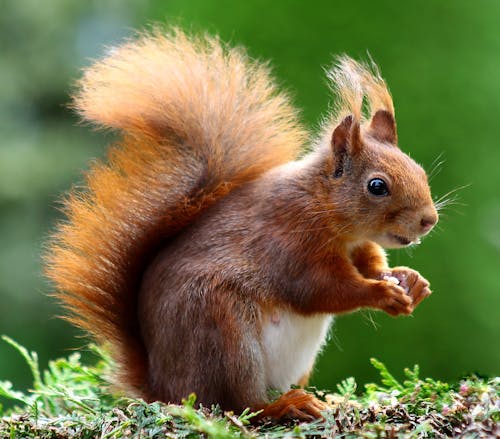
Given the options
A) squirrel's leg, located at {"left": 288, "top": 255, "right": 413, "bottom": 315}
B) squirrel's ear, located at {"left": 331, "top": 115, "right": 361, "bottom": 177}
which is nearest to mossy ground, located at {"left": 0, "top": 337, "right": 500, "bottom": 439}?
squirrel's leg, located at {"left": 288, "top": 255, "right": 413, "bottom": 315}

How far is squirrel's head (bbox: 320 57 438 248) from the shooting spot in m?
1.42

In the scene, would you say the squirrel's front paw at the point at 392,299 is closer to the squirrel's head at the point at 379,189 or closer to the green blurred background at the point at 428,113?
the squirrel's head at the point at 379,189

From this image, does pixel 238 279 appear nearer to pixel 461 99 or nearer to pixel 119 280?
pixel 119 280

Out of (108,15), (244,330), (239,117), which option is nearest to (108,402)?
(244,330)

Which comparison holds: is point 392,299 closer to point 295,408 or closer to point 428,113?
point 295,408

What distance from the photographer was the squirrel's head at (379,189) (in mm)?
1423

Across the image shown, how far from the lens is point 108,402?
157 cm

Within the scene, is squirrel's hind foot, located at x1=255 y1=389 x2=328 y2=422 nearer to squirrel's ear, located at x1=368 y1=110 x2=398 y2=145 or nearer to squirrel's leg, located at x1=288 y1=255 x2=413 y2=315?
squirrel's leg, located at x1=288 y1=255 x2=413 y2=315

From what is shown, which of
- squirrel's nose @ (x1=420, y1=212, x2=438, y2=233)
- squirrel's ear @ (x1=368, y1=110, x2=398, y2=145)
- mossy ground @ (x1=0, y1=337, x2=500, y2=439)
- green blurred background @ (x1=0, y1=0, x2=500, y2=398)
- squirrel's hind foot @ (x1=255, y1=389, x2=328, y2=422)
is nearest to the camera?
mossy ground @ (x1=0, y1=337, x2=500, y2=439)

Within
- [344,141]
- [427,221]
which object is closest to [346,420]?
[427,221]

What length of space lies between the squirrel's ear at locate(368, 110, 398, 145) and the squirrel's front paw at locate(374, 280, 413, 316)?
1.03ft

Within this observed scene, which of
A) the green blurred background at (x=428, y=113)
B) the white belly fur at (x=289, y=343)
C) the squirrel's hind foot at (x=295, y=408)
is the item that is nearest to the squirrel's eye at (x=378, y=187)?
the white belly fur at (x=289, y=343)

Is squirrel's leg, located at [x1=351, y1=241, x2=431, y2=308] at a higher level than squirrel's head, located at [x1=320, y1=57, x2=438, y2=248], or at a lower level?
lower

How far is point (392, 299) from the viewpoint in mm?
1374
